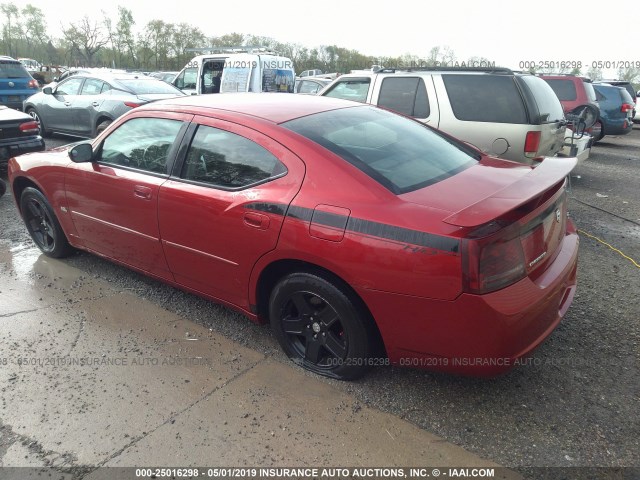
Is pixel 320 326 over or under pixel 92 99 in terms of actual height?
under

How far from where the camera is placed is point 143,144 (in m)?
3.46

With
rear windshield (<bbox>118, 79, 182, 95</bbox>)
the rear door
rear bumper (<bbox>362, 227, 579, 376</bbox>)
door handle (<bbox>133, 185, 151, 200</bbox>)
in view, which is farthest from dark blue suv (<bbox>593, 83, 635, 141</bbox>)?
door handle (<bbox>133, 185, 151, 200</bbox>)

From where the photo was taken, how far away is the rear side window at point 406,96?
19.7 feet

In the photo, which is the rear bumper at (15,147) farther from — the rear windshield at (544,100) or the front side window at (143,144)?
the rear windshield at (544,100)

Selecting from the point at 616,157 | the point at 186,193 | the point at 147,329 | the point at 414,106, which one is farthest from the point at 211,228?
the point at 616,157

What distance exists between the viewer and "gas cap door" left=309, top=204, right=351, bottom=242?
7.82 feet

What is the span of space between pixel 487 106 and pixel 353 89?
6.73 feet

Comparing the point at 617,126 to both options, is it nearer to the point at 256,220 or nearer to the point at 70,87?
the point at 256,220

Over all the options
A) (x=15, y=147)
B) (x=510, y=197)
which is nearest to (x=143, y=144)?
(x=510, y=197)

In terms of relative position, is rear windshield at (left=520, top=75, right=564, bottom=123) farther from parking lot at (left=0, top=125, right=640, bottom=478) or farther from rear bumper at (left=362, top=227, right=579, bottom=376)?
rear bumper at (left=362, top=227, right=579, bottom=376)

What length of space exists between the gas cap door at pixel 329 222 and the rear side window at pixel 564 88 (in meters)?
9.56

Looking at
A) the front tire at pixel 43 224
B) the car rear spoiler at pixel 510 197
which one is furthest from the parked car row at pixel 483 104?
the front tire at pixel 43 224

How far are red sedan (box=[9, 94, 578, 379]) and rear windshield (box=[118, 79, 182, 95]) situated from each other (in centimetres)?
634

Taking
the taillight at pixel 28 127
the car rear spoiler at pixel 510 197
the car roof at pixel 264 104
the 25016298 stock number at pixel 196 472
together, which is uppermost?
the car roof at pixel 264 104
